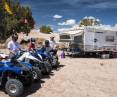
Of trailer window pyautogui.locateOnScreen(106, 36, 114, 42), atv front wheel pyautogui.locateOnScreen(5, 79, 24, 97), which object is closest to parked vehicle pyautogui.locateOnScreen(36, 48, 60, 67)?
atv front wheel pyautogui.locateOnScreen(5, 79, 24, 97)

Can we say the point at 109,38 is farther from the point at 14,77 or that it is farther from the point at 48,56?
the point at 14,77

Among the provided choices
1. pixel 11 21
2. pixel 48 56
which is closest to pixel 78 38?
pixel 48 56

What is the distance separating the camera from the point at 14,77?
350 inches

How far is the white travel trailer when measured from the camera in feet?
71.8

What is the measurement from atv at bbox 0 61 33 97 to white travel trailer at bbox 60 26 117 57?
13.1m

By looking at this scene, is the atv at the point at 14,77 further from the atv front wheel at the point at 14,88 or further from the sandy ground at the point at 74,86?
the sandy ground at the point at 74,86

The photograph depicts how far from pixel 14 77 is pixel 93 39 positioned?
45.5 ft

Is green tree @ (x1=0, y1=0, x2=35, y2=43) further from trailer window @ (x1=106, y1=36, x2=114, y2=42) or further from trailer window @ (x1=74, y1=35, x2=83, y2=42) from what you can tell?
trailer window @ (x1=106, y1=36, x2=114, y2=42)

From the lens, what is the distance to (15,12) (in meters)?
41.9

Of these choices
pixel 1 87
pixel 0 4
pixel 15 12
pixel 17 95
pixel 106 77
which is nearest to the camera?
pixel 17 95

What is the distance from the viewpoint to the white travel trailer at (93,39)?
21875 millimetres

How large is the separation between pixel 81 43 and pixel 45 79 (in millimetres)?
10802

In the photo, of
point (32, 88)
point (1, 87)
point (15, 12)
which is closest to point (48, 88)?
point (32, 88)

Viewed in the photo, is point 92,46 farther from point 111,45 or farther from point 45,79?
point 45,79
